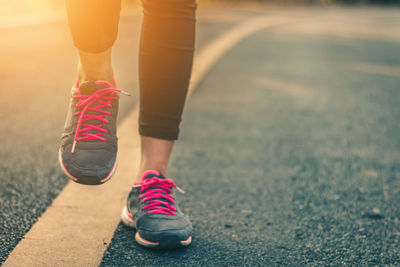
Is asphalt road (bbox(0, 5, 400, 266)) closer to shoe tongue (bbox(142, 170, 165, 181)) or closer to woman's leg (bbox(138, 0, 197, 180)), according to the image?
shoe tongue (bbox(142, 170, 165, 181))

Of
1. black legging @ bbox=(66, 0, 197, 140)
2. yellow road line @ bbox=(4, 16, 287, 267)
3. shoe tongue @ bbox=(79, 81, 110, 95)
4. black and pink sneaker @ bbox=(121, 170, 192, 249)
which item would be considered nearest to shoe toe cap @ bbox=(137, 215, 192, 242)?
black and pink sneaker @ bbox=(121, 170, 192, 249)

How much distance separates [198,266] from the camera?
153 cm

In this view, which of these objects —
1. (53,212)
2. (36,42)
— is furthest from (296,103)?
(36,42)

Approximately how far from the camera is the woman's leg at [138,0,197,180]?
1736 millimetres

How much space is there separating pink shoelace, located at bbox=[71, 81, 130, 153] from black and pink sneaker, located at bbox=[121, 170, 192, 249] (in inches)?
9.6

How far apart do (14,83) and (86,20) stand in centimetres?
242

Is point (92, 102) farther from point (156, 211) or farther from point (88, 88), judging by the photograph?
point (156, 211)

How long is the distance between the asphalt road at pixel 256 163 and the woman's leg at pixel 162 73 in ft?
0.99

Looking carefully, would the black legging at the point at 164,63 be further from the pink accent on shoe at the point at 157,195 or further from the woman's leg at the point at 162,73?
the pink accent on shoe at the point at 157,195

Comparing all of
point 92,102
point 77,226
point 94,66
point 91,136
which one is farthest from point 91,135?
Answer: point 77,226

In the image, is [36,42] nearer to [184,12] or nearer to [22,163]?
[22,163]

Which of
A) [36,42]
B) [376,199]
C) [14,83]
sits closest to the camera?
[376,199]

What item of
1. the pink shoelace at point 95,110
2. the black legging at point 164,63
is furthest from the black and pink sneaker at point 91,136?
the black legging at point 164,63

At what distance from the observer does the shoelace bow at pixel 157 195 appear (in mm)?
1698
